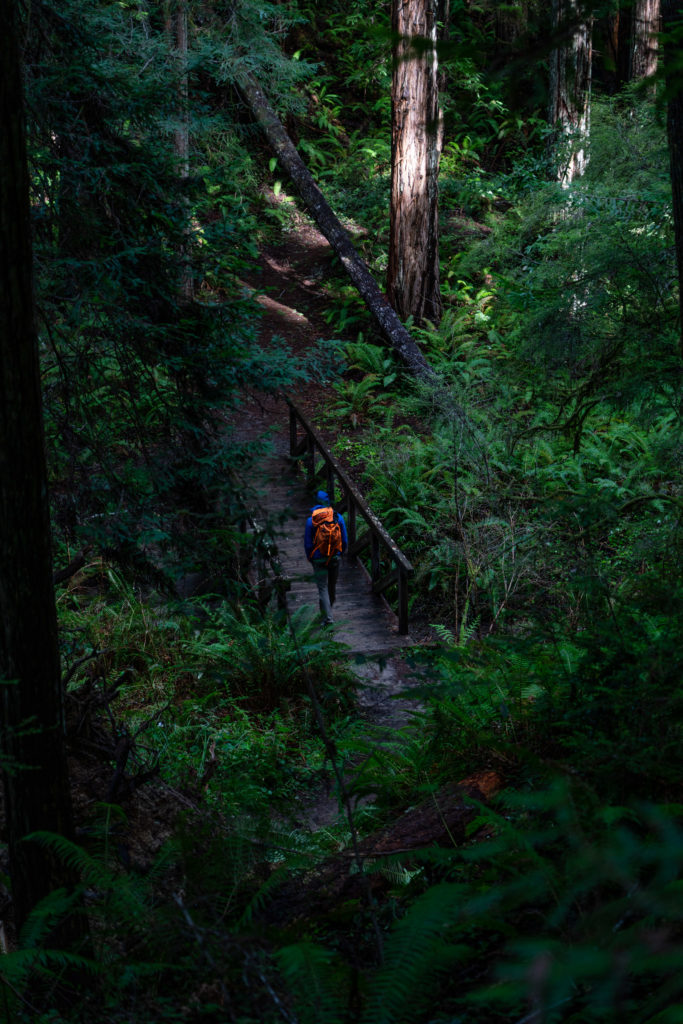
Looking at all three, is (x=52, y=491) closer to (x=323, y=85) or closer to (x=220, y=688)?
(x=220, y=688)

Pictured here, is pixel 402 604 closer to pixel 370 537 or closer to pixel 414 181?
pixel 370 537

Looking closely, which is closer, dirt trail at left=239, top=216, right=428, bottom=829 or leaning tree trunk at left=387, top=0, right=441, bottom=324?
leaning tree trunk at left=387, top=0, right=441, bottom=324

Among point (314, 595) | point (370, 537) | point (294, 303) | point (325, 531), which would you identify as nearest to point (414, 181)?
point (294, 303)

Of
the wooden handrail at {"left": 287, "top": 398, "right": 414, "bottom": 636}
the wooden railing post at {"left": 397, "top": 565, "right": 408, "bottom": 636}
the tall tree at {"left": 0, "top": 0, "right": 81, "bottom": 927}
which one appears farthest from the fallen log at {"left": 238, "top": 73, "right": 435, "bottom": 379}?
the tall tree at {"left": 0, "top": 0, "right": 81, "bottom": 927}

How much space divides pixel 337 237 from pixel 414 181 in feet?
8.00

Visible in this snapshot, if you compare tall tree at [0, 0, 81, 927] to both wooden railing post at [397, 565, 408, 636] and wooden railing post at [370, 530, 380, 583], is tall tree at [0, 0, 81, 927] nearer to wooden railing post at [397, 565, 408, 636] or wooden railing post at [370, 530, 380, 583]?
wooden railing post at [397, 565, 408, 636]

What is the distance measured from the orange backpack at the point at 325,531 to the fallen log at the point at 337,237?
7.47 meters

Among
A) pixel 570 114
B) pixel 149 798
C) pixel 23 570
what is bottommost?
pixel 149 798

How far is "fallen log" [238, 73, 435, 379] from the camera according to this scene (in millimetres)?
17172

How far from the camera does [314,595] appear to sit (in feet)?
34.8

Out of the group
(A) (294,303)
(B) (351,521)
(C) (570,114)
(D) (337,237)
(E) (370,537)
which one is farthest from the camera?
(A) (294,303)

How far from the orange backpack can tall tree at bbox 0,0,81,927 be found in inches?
224

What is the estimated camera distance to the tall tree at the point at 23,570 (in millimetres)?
3100

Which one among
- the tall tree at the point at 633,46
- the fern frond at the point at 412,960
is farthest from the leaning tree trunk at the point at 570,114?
the fern frond at the point at 412,960
